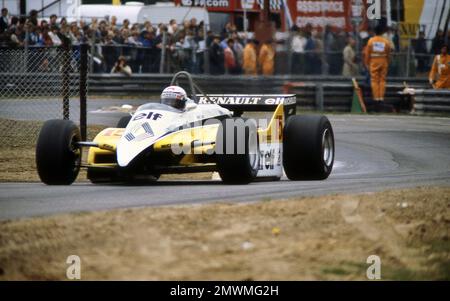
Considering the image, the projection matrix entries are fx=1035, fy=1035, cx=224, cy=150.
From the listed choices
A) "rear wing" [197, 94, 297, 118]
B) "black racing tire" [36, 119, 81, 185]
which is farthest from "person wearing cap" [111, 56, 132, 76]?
"black racing tire" [36, 119, 81, 185]

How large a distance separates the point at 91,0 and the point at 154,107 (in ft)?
66.4

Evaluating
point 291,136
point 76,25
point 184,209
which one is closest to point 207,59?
point 76,25

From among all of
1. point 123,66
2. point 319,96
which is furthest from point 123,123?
point 123,66

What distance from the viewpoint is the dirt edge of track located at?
6.22 meters

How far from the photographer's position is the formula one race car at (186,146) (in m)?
10.6

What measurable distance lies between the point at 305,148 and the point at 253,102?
1.27 m

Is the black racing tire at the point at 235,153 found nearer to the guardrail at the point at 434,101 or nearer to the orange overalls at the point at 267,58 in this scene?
the guardrail at the point at 434,101

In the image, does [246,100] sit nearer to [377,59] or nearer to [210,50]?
[377,59]

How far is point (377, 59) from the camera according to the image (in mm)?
23625

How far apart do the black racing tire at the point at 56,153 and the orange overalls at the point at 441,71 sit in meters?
14.6

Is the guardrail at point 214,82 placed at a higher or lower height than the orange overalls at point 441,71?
lower

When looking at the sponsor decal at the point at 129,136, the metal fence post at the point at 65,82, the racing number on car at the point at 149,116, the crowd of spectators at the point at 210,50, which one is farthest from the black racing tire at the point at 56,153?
the crowd of spectators at the point at 210,50

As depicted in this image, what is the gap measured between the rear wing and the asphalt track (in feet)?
3.54

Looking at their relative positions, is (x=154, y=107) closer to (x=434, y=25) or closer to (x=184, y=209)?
(x=184, y=209)
